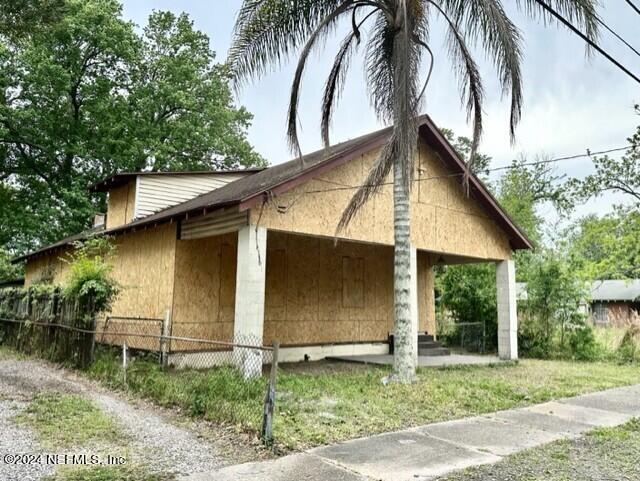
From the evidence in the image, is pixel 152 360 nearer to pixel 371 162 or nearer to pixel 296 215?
pixel 296 215

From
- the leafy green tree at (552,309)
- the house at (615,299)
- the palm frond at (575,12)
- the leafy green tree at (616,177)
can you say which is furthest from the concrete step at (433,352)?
the house at (615,299)

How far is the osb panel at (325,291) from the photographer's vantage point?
509 inches

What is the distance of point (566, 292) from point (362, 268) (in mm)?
6361

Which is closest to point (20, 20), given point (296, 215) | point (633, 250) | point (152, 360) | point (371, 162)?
point (296, 215)

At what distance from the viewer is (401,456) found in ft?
16.5

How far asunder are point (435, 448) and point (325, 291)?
861cm

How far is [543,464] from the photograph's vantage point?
4.92 metres

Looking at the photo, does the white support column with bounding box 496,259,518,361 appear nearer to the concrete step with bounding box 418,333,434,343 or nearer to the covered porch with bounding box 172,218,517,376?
the covered porch with bounding box 172,218,517,376

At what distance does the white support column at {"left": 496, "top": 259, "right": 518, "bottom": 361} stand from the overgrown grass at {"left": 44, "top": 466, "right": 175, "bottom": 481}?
11759 millimetres

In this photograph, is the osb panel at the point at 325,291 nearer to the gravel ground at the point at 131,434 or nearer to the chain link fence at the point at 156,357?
the chain link fence at the point at 156,357

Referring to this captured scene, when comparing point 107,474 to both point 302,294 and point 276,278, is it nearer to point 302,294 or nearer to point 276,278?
point 276,278

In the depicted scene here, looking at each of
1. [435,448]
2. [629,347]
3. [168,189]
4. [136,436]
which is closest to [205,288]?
[168,189]

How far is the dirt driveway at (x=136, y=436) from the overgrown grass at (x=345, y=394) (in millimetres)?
369

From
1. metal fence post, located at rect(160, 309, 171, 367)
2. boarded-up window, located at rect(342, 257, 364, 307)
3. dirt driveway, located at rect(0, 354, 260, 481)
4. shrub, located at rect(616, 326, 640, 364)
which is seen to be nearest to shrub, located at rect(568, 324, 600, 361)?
shrub, located at rect(616, 326, 640, 364)
